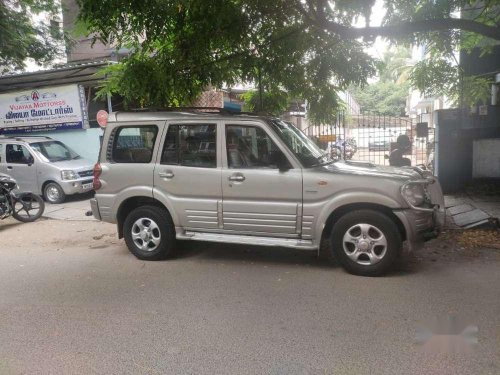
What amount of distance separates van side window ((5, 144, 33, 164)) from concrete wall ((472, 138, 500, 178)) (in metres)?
10.5

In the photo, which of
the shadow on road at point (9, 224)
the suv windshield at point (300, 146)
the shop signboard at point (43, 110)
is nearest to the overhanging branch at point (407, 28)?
the suv windshield at point (300, 146)

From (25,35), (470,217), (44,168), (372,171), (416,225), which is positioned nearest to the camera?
(416,225)

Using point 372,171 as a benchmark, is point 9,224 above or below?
below

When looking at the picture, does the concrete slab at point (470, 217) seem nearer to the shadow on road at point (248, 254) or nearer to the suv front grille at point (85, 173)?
the shadow on road at point (248, 254)

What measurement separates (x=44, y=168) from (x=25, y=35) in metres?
5.06

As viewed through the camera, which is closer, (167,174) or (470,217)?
(167,174)

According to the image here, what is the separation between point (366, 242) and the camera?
490cm

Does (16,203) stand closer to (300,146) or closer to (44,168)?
(44,168)

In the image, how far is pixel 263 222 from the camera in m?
5.28

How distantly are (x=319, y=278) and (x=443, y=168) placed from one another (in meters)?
5.92

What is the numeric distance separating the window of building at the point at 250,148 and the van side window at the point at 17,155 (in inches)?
314

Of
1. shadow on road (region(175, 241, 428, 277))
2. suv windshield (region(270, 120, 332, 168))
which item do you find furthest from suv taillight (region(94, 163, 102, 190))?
suv windshield (region(270, 120, 332, 168))

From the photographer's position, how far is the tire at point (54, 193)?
11070mm

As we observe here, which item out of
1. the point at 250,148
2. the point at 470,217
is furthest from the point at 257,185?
the point at 470,217
